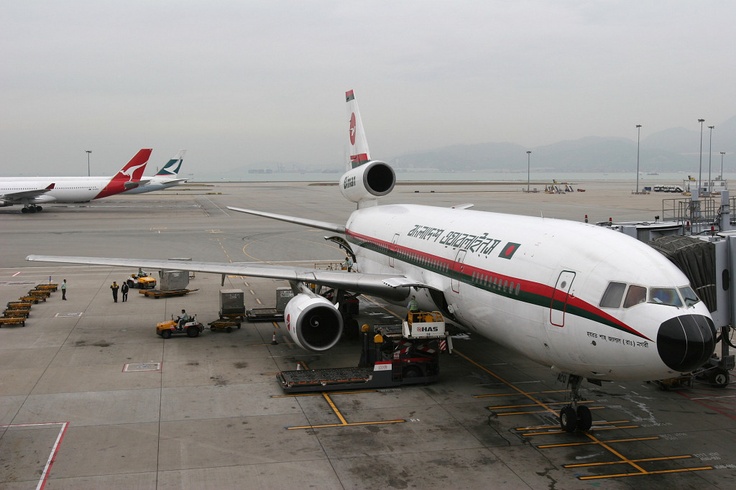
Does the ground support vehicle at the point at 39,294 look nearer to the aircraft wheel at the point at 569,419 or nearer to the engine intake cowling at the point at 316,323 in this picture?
the engine intake cowling at the point at 316,323

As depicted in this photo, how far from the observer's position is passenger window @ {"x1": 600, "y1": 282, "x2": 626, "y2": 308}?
13.9 metres

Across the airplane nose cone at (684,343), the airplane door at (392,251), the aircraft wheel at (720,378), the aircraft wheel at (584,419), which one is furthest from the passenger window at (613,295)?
the airplane door at (392,251)

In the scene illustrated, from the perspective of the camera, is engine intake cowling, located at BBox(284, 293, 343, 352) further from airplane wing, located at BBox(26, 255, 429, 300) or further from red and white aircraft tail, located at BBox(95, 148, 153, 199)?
red and white aircraft tail, located at BBox(95, 148, 153, 199)

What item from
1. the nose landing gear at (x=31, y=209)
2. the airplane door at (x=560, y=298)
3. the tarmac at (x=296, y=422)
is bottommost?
the tarmac at (x=296, y=422)

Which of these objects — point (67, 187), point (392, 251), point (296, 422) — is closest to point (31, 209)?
point (67, 187)

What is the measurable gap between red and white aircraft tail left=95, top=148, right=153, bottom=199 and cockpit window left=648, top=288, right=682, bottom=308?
80.6 m

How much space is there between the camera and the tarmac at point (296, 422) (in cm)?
1390

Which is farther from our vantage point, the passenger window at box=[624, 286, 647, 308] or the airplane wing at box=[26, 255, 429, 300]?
the airplane wing at box=[26, 255, 429, 300]

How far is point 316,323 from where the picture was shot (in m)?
21.0

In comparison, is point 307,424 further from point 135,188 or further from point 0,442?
point 135,188

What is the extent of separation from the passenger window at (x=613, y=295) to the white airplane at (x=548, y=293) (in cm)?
2

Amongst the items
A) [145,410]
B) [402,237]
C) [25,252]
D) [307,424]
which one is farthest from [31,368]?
[25,252]

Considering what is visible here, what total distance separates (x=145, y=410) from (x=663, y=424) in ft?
42.5

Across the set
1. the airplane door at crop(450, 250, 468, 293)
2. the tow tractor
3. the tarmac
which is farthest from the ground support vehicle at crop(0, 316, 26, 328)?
the airplane door at crop(450, 250, 468, 293)
